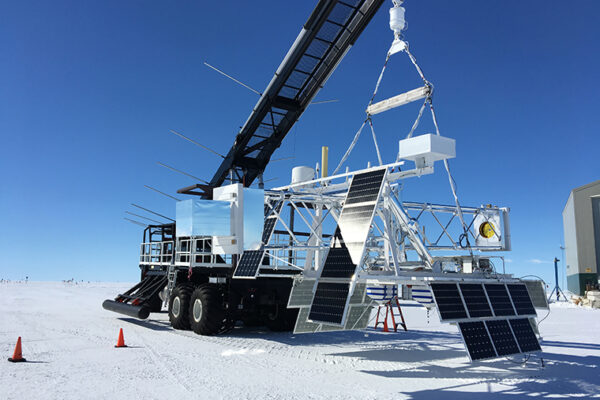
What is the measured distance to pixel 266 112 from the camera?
19953 millimetres

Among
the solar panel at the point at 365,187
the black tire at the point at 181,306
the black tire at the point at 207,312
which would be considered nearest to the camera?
the solar panel at the point at 365,187

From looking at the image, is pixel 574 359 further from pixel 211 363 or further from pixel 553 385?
pixel 211 363

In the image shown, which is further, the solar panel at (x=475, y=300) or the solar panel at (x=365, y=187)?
the solar panel at (x=365, y=187)

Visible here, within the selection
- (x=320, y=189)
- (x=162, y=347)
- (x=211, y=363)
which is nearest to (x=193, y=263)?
(x=162, y=347)

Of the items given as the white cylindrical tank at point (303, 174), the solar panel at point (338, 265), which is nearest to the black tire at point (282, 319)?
the white cylindrical tank at point (303, 174)

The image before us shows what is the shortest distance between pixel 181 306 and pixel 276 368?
24.9 ft

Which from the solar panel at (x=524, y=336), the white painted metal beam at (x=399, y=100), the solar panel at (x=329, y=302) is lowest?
the solar panel at (x=524, y=336)

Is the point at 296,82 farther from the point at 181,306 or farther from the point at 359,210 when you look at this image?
the point at 181,306

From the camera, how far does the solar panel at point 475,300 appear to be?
10.5m

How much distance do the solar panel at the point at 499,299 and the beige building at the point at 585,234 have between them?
3757 centimetres

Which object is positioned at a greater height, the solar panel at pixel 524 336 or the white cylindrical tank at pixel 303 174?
the white cylindrical tank at pixel 303 174

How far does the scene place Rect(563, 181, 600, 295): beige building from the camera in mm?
43250

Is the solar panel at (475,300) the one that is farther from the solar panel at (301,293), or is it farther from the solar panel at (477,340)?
the solar panel at (301,293)

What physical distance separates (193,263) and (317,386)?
9.80 m
